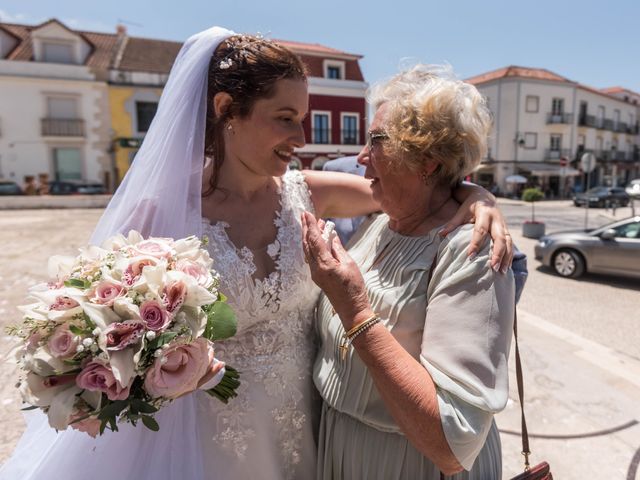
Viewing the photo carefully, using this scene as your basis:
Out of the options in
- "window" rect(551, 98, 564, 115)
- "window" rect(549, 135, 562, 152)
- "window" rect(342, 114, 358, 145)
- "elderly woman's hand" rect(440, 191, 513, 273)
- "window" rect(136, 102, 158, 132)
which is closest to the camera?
"elderly woman's hand" rect(440, 191, 513, 273)

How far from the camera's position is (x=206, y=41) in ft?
5.74

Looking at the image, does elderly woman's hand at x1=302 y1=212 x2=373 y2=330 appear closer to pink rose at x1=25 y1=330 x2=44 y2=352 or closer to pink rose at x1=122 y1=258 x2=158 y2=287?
pink rose at x1=122 y1=258 x2=158 y2=287

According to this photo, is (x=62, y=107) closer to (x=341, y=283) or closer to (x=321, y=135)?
(x=321, y=135)

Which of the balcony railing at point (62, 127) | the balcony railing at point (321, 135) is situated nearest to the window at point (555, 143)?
the balcony railing at point (321, 135)

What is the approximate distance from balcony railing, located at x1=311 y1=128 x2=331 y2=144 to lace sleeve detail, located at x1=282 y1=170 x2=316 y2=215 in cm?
2649

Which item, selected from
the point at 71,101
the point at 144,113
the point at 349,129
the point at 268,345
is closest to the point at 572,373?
the point at 268,345

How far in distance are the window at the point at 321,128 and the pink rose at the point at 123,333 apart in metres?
27.8

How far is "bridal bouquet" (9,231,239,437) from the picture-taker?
99 cm

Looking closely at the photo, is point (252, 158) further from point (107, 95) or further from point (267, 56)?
point (107, 95)

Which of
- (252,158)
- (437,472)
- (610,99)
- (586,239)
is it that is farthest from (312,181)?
(610,99)

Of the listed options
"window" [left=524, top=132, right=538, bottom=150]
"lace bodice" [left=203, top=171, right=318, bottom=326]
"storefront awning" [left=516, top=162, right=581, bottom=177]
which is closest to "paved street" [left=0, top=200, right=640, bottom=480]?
"lace bodice" [left=203, top=171, right=318, bottom=326]

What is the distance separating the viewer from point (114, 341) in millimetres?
992

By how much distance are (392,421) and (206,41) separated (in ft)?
5.18

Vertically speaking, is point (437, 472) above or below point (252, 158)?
below
